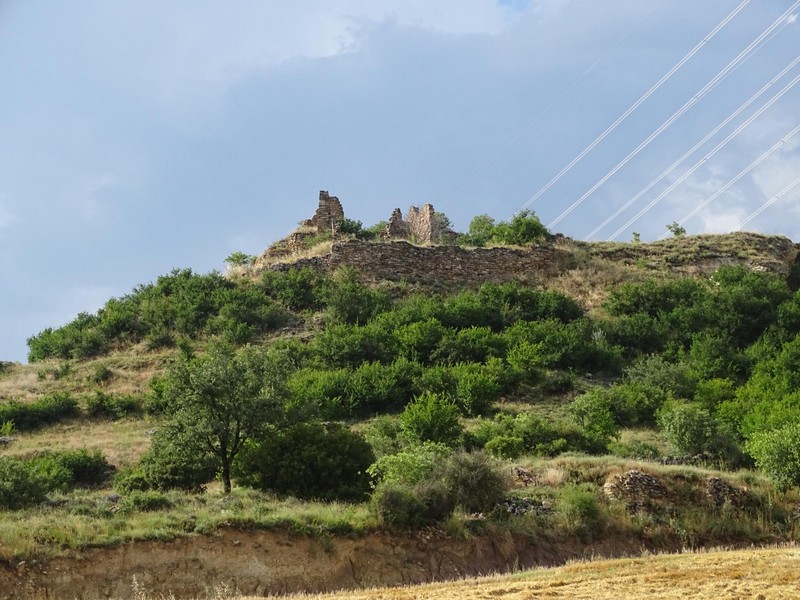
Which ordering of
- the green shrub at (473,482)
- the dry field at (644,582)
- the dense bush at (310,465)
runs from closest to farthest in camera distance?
the dry field at (644,582), the green shrub at (473,482), the dense bush at (310,465)

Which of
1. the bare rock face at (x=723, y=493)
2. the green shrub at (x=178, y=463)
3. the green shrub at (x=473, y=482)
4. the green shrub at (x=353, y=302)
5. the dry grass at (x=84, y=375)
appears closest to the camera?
the green shrub at (x=473, y=482)

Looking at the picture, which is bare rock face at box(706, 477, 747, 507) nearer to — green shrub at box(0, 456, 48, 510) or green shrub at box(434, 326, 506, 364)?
green shrub at box(434, 326, 506, 364)

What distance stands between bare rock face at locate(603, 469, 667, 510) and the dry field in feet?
15.5

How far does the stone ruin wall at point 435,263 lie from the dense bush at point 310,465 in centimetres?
1866

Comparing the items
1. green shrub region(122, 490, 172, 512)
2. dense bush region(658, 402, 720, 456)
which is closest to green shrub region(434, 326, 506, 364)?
dense bush region(658, 402, 720, 456)

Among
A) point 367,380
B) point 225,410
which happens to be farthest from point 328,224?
point 225,410

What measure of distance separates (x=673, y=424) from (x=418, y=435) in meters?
6.05

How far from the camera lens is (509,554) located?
58.0 feet

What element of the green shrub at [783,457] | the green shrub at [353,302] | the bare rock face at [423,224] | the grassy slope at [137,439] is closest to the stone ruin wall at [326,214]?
the bare rock face at [423,224]

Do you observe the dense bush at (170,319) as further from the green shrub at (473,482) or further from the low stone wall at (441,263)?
the green shrub at (473,482)

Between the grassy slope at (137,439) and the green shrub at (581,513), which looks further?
the green shrub at (581,513)

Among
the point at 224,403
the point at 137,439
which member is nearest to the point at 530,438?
the point at 224,403

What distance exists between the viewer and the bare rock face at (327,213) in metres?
44.1

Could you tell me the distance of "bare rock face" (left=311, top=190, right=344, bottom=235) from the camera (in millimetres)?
44062
